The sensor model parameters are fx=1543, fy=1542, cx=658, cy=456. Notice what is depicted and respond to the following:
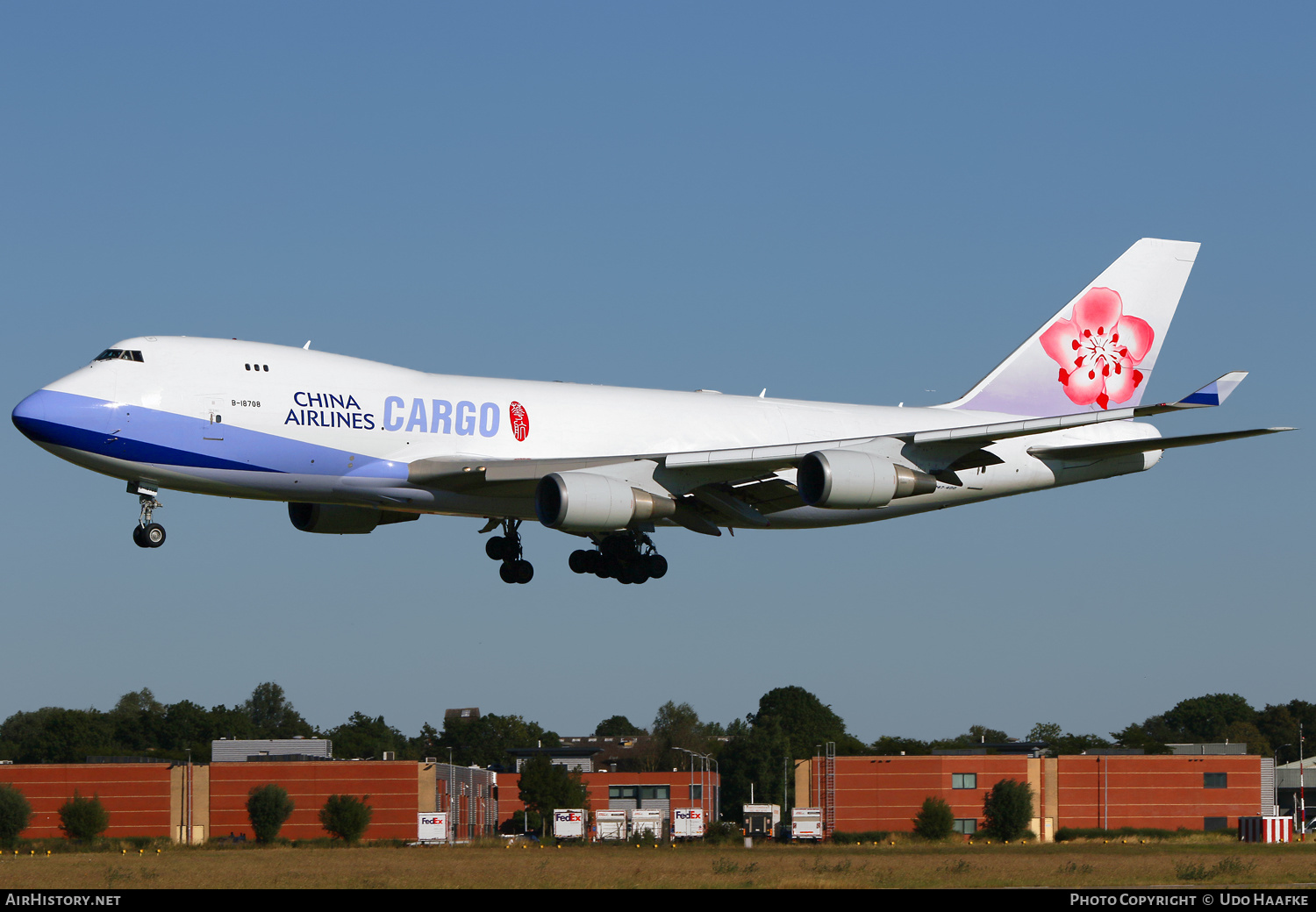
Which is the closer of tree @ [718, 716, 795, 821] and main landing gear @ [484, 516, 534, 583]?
main landing gear @ [484, 516, 534, 583]

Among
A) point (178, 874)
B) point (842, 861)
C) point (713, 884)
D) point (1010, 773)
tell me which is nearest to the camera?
point (713, 884)

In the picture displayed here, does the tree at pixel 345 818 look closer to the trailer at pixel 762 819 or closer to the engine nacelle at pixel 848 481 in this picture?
the trailer at pixel 762 819

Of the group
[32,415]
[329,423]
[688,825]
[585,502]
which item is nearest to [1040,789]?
[688,825]

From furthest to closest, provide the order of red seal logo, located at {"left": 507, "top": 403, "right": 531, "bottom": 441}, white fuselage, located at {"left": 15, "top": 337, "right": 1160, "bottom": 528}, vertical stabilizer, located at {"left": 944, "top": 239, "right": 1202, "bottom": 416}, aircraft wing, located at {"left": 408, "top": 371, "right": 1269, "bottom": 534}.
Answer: vertical stabilizer, located at {"left": 944, "top": 239, "right": 1202, "bottom": 416} → red seal logo, located at {"left": 507, "top": 403, "right": 531, "bottom": 441} → aircraft wing, located at {"left": 408, "top": 371, "right": 1269, "bottom": 534} → white fuselage, located at {"left": 15, "top": 337, "right": 1160, "bottom": 528}

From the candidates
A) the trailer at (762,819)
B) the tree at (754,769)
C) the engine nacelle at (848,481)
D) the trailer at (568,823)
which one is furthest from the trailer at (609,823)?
the engine nacelle at (848,481)

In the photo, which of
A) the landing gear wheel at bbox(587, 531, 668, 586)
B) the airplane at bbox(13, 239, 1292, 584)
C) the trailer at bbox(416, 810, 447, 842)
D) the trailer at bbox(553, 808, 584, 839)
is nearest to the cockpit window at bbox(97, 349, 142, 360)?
the airplane at bbox(13, 239, 1292, 584)

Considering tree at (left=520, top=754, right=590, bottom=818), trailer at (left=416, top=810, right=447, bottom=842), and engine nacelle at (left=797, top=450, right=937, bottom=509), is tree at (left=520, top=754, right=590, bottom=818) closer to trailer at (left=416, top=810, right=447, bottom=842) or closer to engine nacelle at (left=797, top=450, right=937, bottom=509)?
trailer at (left=416, top=810, right=447, bottom=842)

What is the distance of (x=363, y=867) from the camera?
55781 mm

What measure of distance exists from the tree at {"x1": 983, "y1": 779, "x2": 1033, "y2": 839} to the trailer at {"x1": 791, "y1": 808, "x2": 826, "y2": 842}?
29.8ft

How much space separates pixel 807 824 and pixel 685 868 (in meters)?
34.2

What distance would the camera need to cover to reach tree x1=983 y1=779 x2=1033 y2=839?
82.5m

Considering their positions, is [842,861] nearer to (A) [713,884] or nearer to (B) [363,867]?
(A) [713,884]
